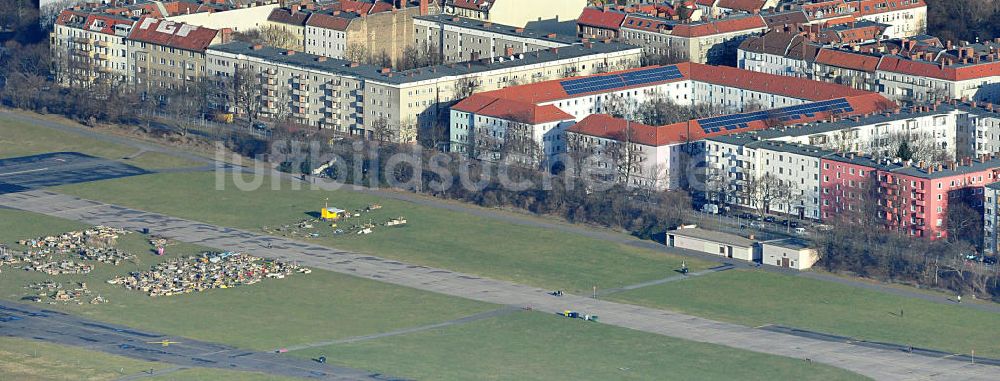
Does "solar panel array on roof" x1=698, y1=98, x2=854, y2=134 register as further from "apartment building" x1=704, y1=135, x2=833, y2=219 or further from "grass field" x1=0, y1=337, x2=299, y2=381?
"grass field" x1=0, y1=337, x2=299, y2=381

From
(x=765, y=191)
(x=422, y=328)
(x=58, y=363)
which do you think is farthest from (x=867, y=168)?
(x=58, y=363)

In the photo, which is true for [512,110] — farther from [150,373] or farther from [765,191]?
[150,373]

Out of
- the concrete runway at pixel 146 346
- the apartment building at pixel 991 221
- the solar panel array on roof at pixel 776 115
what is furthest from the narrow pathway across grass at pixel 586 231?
the concrete runway at pixel 146 346

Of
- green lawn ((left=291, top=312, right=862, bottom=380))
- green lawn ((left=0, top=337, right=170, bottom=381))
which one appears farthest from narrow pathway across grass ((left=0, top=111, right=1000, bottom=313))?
green lawn ((left=0, top=337, right=170, bottom=381))

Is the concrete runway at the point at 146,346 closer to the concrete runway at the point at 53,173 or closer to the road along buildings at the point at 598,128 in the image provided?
the concrete runway at the point at 53,173

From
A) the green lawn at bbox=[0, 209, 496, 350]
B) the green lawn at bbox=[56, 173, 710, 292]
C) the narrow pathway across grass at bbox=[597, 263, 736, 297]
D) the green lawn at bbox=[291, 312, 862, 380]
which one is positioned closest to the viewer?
the green lawn at bbox=[291, 312, 862, 380]

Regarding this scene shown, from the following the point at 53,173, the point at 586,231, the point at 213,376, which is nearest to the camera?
the point at 213,376
